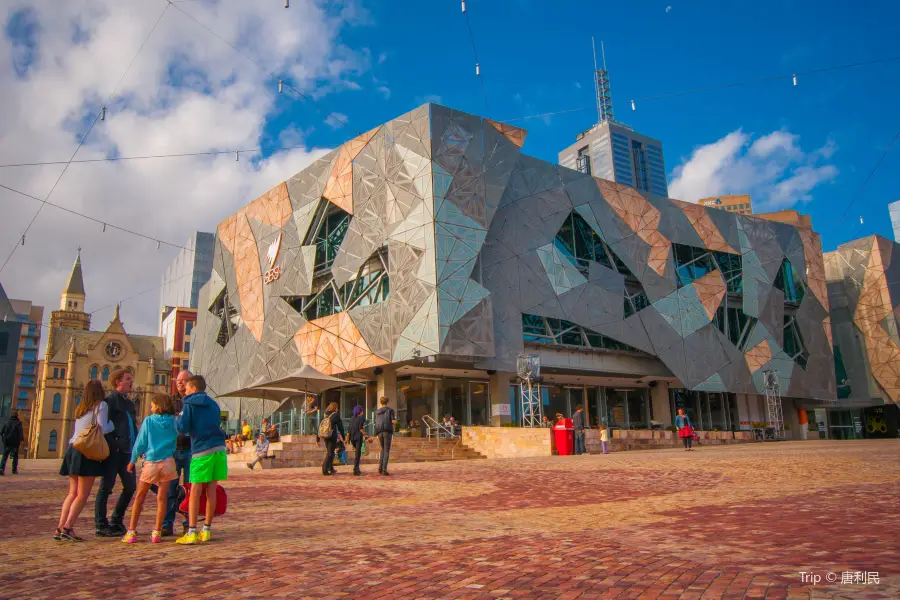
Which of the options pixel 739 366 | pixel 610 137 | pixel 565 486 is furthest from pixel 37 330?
pixel 610 137

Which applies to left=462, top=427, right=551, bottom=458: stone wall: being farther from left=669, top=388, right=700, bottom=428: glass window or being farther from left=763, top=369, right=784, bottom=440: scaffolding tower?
left=669, top=388, right=700, bottom=428: glass window

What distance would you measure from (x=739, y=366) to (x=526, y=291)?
52.8 feet

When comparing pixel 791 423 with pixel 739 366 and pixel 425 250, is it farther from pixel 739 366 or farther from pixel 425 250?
pixel 425 250

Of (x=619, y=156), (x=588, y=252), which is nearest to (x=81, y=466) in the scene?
(x=588, y=252)

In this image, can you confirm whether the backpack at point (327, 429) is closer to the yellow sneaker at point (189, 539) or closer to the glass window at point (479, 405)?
the yellow sneaker at point (189, 539)

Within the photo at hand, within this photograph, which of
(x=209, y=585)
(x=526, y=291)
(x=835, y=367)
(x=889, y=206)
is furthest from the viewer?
→ (x=889, y=206)

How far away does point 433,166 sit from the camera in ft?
104

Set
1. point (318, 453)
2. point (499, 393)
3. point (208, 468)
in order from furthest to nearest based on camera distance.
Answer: point (499, 393)
point (318, 453)
point (208, 468)

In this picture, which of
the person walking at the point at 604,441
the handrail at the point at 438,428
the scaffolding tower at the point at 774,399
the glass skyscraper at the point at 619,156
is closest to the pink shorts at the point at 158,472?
the person walking at the point at 604,441

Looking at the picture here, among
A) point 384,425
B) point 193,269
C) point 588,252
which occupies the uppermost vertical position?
point 193,269

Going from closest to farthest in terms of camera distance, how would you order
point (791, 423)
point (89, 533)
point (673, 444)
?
1. point (89, 533)
2. point (673, 444)
3. point (791, 423)

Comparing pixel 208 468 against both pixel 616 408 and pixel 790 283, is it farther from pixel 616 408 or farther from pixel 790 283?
pixel 790 283

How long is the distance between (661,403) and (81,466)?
38.5 meters

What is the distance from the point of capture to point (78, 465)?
6.64 metres
